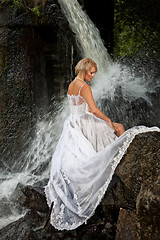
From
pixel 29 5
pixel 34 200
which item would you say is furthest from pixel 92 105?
pixel 29 5

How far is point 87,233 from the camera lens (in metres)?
2.82

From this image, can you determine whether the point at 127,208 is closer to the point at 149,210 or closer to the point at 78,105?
the point at 149,210

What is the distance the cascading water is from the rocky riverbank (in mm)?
2039

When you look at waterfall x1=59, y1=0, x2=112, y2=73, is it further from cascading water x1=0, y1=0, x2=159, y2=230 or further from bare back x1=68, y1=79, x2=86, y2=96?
bare back x1=68, y1=79, x2=86, y2=96

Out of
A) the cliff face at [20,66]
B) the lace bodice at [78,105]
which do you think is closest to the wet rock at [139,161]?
the lace bodice at [78,105]

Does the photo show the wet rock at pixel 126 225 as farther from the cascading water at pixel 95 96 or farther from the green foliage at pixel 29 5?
the green foliage at pixel 29 5

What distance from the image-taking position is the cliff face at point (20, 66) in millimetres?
5746

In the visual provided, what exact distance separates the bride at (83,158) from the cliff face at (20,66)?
285 cm

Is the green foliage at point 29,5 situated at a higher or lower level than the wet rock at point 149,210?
higher

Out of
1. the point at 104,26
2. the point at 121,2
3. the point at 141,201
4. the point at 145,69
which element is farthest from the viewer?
the point at 121,2

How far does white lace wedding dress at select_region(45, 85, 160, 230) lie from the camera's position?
2.49 metres

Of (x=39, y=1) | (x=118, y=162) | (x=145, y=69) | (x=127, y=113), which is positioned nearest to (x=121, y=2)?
(x=145, y=69)

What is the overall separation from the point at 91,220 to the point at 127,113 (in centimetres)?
343

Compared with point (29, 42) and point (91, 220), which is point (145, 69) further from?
point (91, 220)
